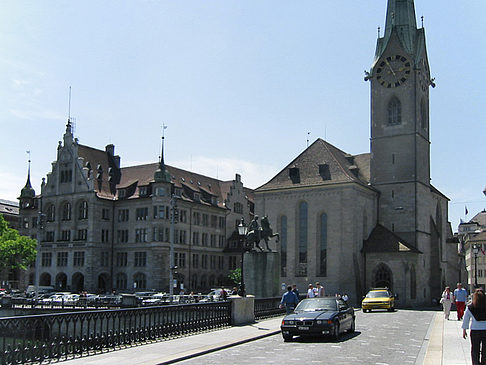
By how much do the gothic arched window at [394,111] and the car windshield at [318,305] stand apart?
4204cm

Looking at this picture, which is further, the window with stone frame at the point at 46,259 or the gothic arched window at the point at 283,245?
the window with stone frame at the point at 46,259

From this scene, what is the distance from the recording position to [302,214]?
58.2 metres

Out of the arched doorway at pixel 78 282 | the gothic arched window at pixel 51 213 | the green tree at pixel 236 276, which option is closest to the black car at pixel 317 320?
the green tree at pixel 236 276

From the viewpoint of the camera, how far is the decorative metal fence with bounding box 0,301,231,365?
14.2m

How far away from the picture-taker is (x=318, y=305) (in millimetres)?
21688

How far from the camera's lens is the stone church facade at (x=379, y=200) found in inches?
2169

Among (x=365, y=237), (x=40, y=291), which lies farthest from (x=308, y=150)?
(x=40, y=291)

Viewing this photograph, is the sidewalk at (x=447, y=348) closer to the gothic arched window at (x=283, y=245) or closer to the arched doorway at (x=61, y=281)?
the gothic arched window at (x=283, y=245)

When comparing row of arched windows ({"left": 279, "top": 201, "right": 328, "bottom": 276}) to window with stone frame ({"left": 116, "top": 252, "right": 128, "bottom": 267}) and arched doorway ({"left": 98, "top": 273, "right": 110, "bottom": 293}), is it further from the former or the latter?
arched doorway ({"left": 98, "top": 273, "right": 110, "bottom": 293})

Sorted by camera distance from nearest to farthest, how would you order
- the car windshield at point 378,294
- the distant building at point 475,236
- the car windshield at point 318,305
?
the car windshield at point 318,305 < the car windshield at point 378,294 < the distant building at point 475,236

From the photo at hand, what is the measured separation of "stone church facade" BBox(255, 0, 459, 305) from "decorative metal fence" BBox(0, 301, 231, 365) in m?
33.5

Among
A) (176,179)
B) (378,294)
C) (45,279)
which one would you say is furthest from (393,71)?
(45,279)

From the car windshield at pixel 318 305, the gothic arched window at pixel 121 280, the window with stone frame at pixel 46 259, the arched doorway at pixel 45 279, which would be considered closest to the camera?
the car windshield at pixel 318 305

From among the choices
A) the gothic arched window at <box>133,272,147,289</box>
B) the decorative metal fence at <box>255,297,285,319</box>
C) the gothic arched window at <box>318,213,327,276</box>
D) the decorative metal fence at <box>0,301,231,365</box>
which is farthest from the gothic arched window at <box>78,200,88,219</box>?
the decorative metal fence at <box>0,301,231,365</box>
